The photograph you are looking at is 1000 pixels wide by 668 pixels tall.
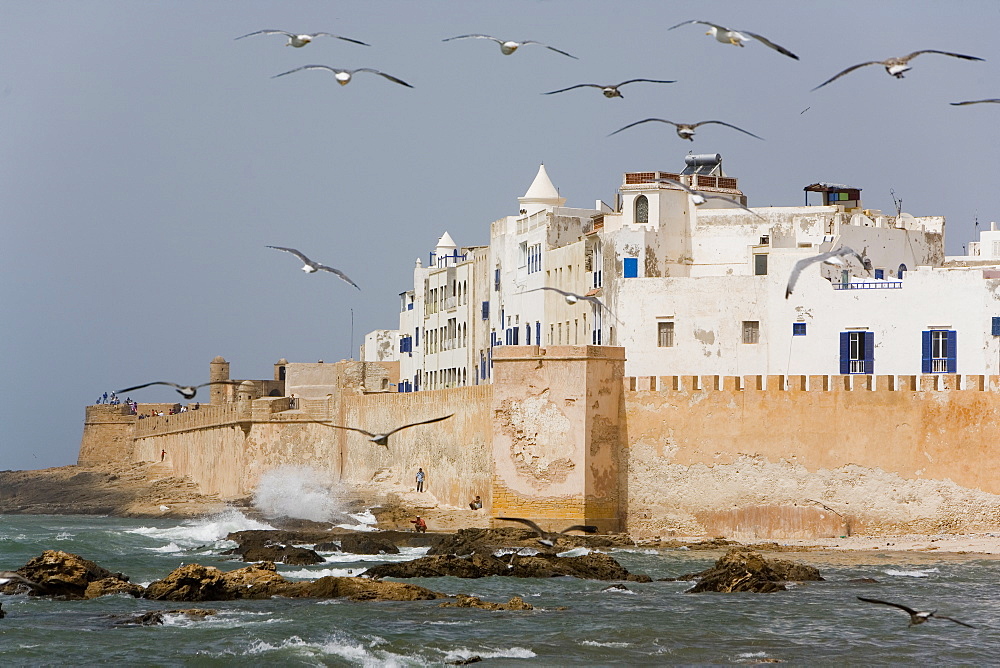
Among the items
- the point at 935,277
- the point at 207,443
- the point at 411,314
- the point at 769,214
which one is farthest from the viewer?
the point at 411,314

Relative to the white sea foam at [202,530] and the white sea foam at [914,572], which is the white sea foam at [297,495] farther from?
the white sea foam at [914,572]

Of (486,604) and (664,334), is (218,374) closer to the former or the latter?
(664,334)

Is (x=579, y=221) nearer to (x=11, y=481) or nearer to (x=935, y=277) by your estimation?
(x=935, y=277)

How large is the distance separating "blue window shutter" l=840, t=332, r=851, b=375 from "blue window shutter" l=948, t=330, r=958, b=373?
237cm

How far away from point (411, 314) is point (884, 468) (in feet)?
115

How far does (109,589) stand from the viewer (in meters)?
28.5

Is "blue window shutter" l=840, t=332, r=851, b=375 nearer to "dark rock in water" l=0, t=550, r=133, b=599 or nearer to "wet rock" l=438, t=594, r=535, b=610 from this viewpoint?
"wet rock" l=438, t=594, r=535, b=610

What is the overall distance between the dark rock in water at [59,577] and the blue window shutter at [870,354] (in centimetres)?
Result: 1975

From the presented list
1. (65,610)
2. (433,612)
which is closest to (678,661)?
(433,612)

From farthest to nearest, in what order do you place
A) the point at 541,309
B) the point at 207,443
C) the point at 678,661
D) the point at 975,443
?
the point at 207,443
the point at 541,309
the point at 975,443
the point at 678,661

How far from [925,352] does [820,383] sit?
4.10 meters

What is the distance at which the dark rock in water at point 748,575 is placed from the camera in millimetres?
29531

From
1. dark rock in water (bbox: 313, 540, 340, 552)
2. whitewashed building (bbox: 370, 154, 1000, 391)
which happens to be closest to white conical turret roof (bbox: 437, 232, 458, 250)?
whitewashed building (bbox: 370, 154, 1000, 391)

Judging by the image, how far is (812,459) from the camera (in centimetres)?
3775
